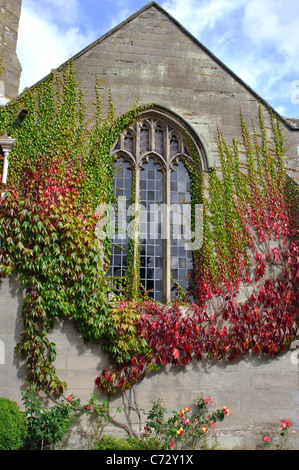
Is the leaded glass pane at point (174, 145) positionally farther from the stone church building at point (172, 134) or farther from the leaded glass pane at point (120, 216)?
the leaded glass pane at point (120, 216)

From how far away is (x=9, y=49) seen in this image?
779cm

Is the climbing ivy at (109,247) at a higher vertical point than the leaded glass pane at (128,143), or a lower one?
lower

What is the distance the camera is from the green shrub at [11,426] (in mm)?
5188

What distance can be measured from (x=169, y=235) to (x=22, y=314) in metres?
A: 2.97

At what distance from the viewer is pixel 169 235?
7.45 meters

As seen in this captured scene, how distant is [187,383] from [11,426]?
2827 millimetres

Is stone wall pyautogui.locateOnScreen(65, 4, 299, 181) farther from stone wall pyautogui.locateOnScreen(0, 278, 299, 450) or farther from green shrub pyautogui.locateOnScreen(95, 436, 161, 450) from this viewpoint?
green shrub pyautogui.locateOnScreen(95, 436, 161, 450)

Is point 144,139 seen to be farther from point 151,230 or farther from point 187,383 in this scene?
point 187,383

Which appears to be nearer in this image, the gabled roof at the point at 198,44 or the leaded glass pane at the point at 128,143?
the leaded glass pane at the point at 128,143

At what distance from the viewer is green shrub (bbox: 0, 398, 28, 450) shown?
519 cm

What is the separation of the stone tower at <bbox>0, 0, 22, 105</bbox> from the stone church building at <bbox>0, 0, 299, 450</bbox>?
2 centimetres

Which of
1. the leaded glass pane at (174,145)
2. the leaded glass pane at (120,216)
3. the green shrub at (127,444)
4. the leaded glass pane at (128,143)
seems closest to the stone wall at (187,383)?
the green shrub at (127,444)

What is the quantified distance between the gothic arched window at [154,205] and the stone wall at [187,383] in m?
1.44

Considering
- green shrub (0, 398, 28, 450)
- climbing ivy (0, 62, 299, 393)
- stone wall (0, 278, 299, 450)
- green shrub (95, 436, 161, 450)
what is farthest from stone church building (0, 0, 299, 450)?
green shrub (0, 398, 28, 450)
